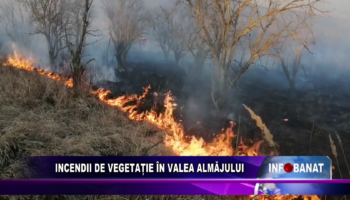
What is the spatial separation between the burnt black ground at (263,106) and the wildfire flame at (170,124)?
122 mm

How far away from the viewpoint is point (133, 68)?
4.69 meters

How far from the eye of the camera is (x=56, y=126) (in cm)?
369

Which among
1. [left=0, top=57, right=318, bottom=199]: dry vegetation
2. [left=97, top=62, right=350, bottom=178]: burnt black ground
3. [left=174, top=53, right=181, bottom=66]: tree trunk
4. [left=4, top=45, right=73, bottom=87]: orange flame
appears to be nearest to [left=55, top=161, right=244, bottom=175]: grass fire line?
[left=0, top=57, right=318, bottom=199]: dry vegetation

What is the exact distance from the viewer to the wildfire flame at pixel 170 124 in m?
3.91

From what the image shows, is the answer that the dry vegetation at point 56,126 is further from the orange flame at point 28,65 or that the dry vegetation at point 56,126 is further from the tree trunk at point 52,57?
the tree trunk at point 52,57

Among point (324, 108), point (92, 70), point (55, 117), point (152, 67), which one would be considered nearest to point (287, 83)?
point (324, 108)

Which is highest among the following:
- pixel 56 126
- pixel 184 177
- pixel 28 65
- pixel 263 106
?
pixel 28 65

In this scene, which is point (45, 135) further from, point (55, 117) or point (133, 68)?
point (133, 68)

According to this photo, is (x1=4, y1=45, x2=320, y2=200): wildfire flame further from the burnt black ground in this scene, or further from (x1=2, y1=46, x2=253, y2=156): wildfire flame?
the burnt black ground

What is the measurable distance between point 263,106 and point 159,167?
2.56 m

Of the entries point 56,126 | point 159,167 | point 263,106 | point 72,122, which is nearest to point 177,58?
point 263,106

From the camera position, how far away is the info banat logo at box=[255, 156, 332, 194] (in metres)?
2.58

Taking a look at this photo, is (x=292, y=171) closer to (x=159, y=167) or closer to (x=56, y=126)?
(x=159, y=167)

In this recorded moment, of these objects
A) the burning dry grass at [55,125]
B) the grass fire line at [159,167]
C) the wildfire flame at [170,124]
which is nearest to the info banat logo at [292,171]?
the grass fire line at [159,167]
